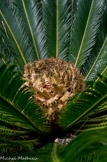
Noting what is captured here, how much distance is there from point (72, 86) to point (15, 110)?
0.71 metres

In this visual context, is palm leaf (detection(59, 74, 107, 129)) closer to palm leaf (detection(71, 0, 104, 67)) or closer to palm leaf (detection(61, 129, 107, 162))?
palm leaf (detection(61, 129, 107, 162))

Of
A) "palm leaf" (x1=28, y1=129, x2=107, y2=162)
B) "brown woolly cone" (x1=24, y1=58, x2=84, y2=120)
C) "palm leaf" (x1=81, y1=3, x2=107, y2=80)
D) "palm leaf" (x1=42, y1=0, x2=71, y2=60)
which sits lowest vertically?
"palm leaf" (x1=28, y1=129, x2=107, y2=162)

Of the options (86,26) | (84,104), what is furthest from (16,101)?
(86,26)

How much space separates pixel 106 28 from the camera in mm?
2742

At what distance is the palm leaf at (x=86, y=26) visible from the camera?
9.23ft

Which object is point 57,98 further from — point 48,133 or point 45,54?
point 45,54

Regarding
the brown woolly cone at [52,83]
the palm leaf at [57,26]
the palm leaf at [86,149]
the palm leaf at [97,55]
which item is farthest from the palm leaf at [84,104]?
the palm leaf at [57,26]

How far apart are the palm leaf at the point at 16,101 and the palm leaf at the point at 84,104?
180 millimetres

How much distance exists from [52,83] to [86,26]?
129 cm

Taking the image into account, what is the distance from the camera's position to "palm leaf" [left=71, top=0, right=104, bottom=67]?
2.81m

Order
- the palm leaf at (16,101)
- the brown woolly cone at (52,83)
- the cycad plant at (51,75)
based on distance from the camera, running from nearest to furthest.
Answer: the palm leaf at (16,101), the cycad plant at (51,75), the brown woolly cone at (52,83)

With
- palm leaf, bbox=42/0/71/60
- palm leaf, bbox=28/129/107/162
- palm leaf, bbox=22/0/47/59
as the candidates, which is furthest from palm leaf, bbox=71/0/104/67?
palm leaf, bbox=28/129/107/162

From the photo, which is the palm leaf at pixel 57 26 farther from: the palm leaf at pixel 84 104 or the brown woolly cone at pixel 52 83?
the palm leaf at pixel 84 104

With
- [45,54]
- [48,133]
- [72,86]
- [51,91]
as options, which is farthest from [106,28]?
[48,133]
